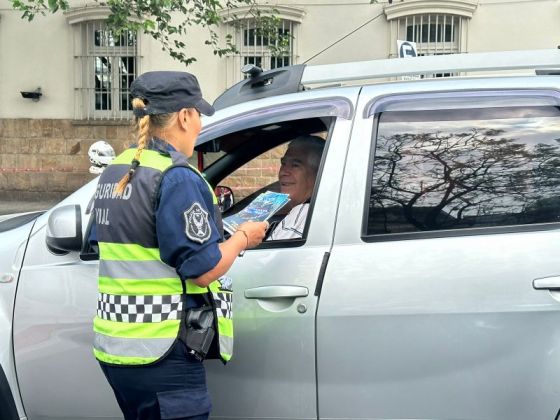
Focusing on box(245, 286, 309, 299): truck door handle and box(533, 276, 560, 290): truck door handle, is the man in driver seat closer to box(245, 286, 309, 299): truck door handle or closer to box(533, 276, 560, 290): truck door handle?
box(245, 286, 309, 299): truck door handle

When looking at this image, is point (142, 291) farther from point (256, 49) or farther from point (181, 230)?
point (256, 49)

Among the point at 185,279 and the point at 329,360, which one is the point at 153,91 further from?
the point at 329,360

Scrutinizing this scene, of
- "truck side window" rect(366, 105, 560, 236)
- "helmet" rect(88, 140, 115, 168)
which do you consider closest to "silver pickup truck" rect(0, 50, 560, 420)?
"truck side window" rect(366, 105, 560, 236)

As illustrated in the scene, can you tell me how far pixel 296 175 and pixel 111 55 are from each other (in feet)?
35.0

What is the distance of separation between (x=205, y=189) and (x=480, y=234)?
98 cm

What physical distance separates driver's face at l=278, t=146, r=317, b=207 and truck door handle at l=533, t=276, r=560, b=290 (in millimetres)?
972

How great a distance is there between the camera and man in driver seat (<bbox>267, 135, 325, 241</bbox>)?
2.55 m

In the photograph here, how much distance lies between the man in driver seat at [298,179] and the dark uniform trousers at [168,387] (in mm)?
683

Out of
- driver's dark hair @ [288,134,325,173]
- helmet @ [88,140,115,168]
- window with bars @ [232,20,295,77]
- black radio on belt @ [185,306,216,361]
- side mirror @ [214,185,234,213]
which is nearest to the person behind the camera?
black radio on belt @ [185,306,216,361]

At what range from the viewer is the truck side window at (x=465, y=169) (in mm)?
2334

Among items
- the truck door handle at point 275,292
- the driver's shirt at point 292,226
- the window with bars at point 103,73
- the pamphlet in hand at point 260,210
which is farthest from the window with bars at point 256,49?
the truck door handle at point 275,292

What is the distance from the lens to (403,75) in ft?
8.52

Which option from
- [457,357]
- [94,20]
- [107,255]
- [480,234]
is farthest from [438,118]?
[94,20]

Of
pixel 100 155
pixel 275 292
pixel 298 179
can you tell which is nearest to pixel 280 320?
pixel 275 292
